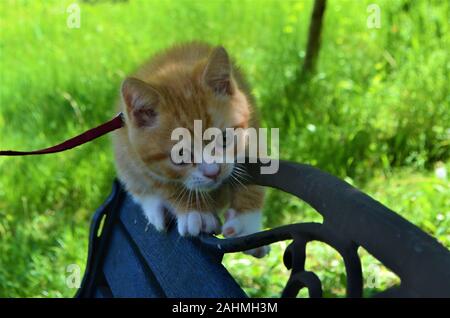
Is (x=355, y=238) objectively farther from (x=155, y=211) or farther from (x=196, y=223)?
(x=155, y=211)

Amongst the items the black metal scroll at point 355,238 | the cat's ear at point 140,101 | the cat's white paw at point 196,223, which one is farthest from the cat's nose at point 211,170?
the black metal scroll at point 355,238

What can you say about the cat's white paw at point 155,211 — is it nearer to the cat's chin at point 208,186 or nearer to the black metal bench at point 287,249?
the black metal bench at point 287,249

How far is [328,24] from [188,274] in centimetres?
376

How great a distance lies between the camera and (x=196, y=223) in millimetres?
1723

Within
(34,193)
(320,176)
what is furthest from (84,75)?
(320,176)

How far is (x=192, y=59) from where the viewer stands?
2.46m

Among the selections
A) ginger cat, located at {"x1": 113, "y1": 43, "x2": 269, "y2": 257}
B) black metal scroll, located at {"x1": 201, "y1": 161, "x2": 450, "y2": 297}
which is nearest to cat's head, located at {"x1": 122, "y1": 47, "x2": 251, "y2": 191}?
ginger cat, located at {"x1": 113, "y1": 43, "x2": 269, "y2": 257}

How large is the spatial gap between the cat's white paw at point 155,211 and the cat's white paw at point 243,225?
0.19 metres

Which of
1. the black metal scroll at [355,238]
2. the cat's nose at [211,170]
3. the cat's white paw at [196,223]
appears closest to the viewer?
the black metal scroll at [355,238]

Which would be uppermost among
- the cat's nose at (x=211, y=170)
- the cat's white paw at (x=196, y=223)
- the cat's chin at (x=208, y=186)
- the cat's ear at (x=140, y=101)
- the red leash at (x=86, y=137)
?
the cat's ear at (x=140, y=101)

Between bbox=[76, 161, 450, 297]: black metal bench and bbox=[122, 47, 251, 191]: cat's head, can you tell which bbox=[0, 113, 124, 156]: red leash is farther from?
bbox=[76, 161, 450, 297]: black metal bench

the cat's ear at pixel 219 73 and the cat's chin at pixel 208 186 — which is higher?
the cat's ear at pixel 219 73

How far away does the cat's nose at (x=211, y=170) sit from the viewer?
6.09 ft

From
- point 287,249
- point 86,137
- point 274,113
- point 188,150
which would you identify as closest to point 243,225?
point 188,150
